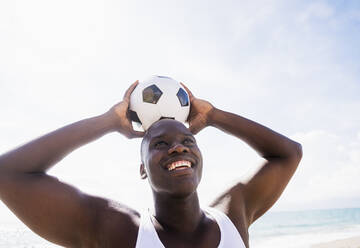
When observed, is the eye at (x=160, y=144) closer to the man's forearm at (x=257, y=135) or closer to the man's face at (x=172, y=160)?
the man's face at (x=172, y=160)

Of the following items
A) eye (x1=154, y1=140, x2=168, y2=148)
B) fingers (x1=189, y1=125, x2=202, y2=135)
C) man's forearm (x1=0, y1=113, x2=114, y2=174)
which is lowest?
fingers (x1=189, y1=125, x2=202, y2=135)

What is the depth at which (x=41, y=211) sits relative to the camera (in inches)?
103

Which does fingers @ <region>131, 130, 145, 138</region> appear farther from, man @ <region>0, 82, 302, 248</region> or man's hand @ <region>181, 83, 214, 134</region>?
man's hand @ <region>181, 83, 214, 134</region>

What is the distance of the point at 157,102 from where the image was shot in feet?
10.7

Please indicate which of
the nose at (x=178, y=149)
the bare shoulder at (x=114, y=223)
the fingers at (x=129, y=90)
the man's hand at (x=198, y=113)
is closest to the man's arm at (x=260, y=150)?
the man's hand at (x=198, y=113)

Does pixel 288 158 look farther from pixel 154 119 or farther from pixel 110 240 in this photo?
pixel 110 240

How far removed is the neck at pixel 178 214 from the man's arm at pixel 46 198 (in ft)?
1.01

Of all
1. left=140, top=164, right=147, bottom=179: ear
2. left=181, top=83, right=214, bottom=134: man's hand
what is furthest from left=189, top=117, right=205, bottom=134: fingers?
left=140, top=164, right=147, bottom=179: ear

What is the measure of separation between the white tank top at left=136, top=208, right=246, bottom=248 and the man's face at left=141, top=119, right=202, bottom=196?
11.0 inches

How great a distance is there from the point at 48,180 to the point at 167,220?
1010 millimetres

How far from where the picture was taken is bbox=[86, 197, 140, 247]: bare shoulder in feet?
8.00

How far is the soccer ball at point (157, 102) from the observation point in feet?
10.7

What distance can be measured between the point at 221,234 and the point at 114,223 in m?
0.80

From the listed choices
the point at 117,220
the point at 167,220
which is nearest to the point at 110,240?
the point at 117,220
